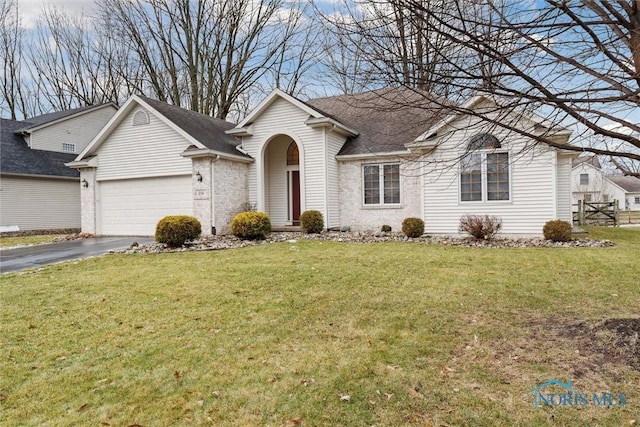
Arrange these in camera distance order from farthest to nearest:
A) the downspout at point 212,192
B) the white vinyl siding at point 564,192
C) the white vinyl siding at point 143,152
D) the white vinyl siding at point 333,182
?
1. the white vinyl siding at point 143,152
2. the white vinyl siding at point 333,182
3. the downspout at point 212,192
4. the white vinyl siding at point 564,192

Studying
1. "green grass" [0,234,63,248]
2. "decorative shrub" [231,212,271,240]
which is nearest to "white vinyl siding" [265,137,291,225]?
"decorative shrub" [231,212,271,240]

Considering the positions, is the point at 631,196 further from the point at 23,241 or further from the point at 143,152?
the point at 23,241

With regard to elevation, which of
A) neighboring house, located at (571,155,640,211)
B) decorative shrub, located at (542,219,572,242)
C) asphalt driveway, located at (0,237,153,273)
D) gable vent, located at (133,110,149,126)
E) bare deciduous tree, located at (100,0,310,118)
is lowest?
asphalt driveway, located at (0,237,153,273)

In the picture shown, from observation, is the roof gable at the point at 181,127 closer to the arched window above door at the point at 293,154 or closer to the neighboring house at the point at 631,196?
the arched window above door at the point at 293,154

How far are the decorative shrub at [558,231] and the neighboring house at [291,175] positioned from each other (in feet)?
2.84

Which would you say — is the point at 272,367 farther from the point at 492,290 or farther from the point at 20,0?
the point at 20,0

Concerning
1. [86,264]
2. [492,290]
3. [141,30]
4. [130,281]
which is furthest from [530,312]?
[141,30]

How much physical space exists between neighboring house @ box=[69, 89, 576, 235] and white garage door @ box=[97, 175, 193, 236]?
4 centimetres

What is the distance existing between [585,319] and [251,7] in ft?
97.0

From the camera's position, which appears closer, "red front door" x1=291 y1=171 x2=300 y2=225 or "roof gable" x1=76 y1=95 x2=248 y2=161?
"roof gable" x1=76 y1=95 x2=248 y2=161

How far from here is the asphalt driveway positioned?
10141 millimetres

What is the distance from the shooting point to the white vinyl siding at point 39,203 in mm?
19234

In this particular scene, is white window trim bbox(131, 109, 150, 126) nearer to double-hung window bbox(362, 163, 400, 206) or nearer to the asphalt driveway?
the asphalt driveway

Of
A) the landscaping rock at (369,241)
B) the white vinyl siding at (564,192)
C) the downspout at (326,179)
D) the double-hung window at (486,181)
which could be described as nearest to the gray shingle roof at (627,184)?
the white vinyl siding at (564,192)
